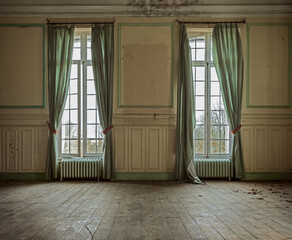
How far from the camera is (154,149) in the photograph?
230 inches

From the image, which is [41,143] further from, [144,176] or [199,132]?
[199,132]

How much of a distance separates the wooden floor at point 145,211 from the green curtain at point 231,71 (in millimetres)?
975

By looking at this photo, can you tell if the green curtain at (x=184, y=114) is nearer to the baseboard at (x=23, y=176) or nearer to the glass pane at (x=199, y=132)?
the glass pane at (x=199, y=132)

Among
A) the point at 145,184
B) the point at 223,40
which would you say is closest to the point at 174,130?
the point at 145,184

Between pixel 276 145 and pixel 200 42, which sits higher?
pixel 200 42

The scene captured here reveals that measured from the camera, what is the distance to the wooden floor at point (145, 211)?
8.91 feet

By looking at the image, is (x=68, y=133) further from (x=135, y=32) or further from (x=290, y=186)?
(x=290, y=186)

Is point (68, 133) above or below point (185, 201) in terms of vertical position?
above

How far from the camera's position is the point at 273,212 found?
345 centimetres

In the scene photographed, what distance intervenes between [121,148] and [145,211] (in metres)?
2.48

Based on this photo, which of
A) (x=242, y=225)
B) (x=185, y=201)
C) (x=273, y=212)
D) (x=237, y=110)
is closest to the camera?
(x=242, y=225)

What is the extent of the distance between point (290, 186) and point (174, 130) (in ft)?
7.52

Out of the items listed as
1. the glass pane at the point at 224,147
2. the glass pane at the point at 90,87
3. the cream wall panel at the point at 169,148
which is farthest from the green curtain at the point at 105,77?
the glass pane at the point at 224,147

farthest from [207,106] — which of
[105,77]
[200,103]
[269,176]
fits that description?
[105,77]
